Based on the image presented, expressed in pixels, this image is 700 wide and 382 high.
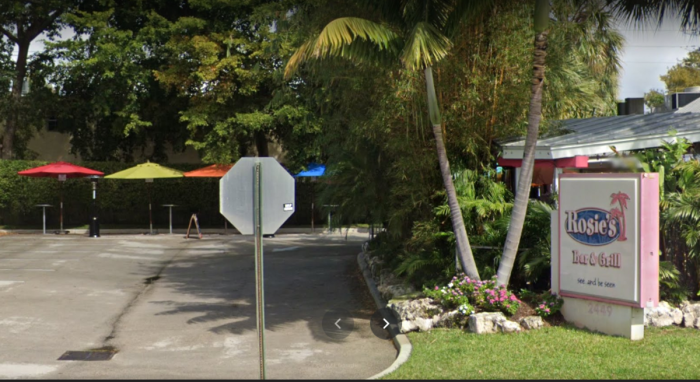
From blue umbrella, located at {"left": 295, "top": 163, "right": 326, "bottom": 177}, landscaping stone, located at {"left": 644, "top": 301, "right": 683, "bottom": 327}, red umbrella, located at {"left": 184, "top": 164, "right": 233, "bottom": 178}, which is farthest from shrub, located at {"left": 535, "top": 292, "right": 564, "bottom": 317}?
red umbrella, located at {"left": 184, "top": 164, "right": 233, "bottom": 178}

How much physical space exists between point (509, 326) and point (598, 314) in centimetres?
118

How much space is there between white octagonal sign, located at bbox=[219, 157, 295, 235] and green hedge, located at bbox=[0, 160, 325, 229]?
23.9 meters

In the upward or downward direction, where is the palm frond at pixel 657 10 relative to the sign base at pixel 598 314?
upward

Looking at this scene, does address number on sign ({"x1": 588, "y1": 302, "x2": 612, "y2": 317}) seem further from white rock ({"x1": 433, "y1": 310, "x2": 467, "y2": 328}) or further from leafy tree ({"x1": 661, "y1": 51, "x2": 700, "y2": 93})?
leafy tree ({"x1": 661, "y1": 51, "x2": 700, "y2": 93})

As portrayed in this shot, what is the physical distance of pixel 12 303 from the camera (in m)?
13.5

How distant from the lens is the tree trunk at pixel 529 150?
10305 mm

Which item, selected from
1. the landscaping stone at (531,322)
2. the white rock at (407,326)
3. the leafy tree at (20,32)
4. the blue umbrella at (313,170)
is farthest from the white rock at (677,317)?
the leafy tree at (20,32)

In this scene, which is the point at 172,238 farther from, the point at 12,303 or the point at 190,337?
the point at 190,337

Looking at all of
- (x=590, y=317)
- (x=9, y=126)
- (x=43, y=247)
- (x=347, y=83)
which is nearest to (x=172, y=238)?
(x=43, y=247)

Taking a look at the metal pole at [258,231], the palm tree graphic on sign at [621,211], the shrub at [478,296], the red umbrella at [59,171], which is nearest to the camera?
the metal pole at [258,231]

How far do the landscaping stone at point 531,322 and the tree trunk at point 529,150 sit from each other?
2.35 ft

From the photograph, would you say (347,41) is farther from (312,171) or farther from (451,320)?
(312,171)

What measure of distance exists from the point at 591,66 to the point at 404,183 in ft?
25.8

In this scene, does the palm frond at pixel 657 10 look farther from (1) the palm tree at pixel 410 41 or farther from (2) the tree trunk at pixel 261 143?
(2) the tree trunk at pixel 261 143
